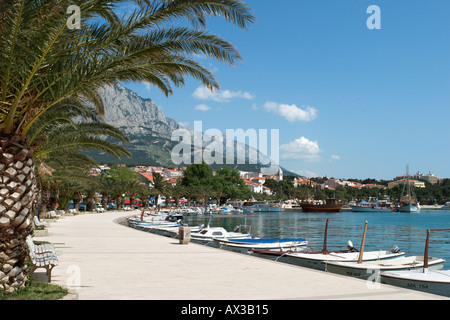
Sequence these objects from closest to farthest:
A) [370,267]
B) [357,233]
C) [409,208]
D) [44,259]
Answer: [44,259], [370,267], [357,233], [409,208]

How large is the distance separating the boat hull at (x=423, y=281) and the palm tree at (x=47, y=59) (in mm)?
→ 10087

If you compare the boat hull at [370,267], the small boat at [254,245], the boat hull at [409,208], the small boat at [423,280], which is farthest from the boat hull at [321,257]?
the boat hull at [409,208]

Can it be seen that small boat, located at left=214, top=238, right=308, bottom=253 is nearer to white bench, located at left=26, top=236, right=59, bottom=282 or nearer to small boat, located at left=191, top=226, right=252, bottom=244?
small boat, located at left=191, top=226, right=252, bottom=244

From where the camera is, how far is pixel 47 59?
23.4 ft

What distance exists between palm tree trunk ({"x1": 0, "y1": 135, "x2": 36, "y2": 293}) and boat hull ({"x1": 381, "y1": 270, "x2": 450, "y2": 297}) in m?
11.4

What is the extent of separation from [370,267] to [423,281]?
8.48 feet

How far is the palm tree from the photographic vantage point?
680 centimetres

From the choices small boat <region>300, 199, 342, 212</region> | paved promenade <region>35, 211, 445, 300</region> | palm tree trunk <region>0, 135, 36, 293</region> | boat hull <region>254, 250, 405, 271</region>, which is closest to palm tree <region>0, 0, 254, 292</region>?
palm tree trunk <region>0, 135, 36, 293</region>

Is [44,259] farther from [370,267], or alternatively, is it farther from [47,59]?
[370,267]

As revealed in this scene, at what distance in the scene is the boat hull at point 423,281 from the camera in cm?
1285

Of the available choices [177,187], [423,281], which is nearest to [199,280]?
[423,281]

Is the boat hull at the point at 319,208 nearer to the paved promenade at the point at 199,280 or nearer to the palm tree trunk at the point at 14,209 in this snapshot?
the paved promenade at the point at 199,280
